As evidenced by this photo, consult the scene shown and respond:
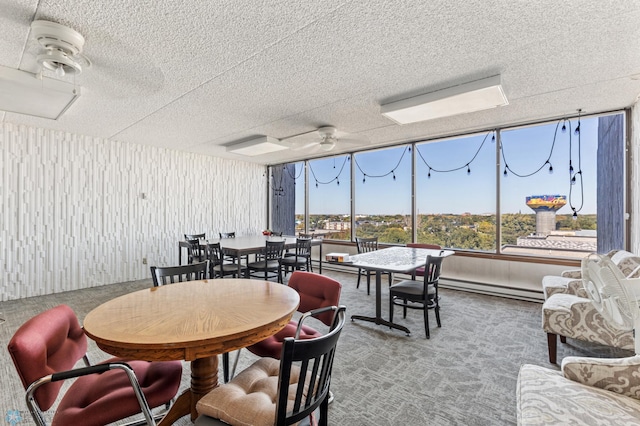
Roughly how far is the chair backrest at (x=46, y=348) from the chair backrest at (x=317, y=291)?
4.36 ft

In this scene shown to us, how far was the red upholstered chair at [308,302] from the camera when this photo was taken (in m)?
1.90

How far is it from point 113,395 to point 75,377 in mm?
258

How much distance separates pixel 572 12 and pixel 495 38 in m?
0.44

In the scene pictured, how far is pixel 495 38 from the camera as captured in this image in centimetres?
221

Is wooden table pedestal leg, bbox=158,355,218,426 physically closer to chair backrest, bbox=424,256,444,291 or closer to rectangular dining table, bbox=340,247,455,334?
rectangular dining table, bbox=340,247,455,334

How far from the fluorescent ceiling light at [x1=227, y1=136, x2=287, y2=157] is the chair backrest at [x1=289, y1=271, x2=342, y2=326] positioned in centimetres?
312

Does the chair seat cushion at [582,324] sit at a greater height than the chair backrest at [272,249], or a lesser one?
lesser

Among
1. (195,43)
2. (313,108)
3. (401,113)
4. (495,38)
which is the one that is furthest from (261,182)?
(495,38)

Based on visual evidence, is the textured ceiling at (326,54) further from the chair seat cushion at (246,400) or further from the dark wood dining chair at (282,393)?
the chair seat cushion at (246,400)

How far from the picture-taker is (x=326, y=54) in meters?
2.45

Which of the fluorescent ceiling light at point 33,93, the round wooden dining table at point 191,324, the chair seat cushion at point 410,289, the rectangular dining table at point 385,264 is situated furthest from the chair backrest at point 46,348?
the chair seat cushion at point 410,289

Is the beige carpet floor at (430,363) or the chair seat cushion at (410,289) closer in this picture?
the beige carpet floor at (430,363)

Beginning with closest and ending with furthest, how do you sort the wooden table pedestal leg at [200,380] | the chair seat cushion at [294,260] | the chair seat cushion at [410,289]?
1. the wooden table pedestal leg at [200,380]
2. the chair seat cushion at [410,289]
3. the chair seat cushion at [294,260]

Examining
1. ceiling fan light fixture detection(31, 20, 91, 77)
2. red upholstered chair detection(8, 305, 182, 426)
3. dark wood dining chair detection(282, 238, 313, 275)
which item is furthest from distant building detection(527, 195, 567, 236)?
ceiling fan light fixture detection(31, 20, 91, 77)
